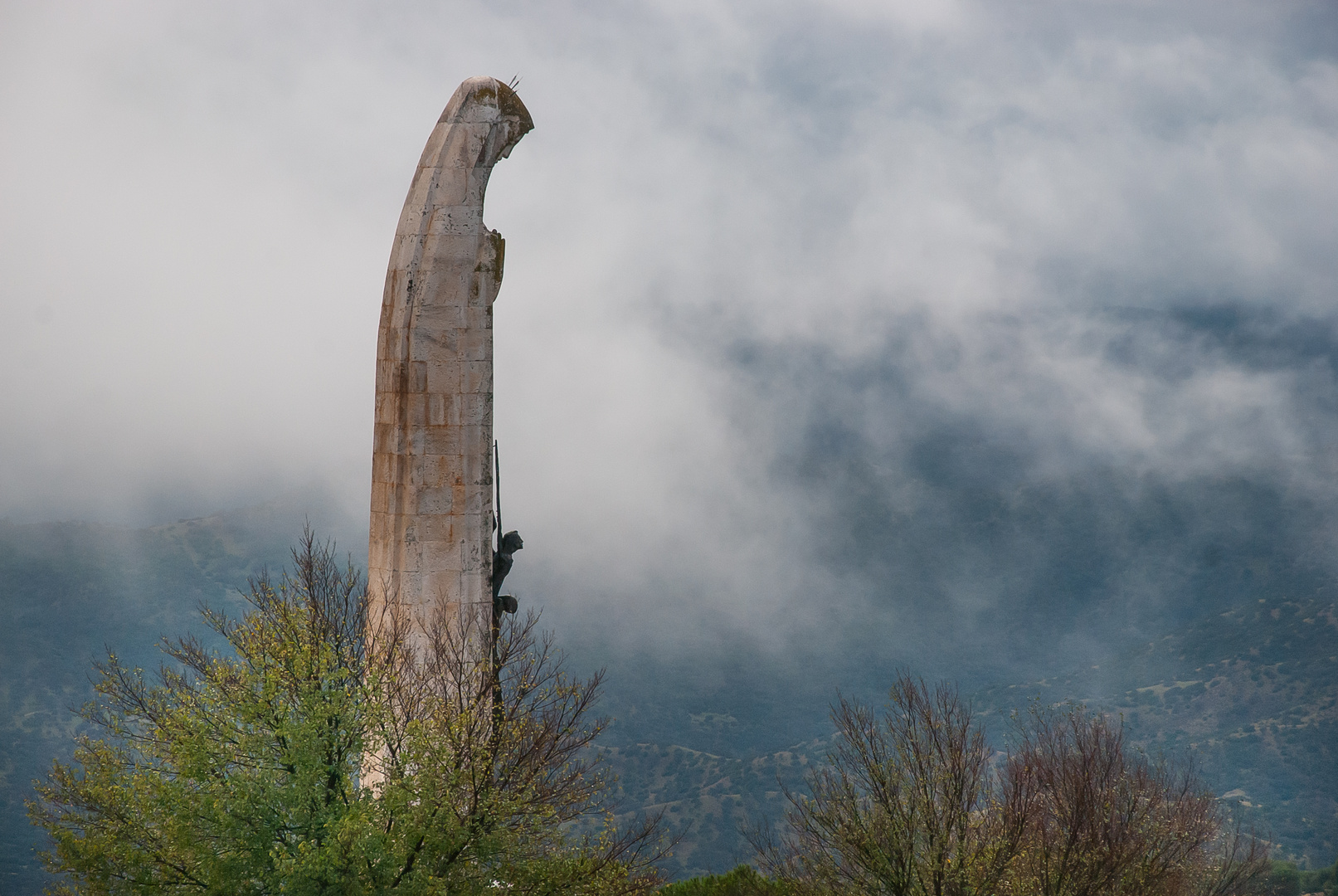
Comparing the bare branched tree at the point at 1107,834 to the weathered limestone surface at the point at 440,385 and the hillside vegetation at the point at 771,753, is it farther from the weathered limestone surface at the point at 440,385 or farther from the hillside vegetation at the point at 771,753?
the hillside vegetation at the point at 771,753

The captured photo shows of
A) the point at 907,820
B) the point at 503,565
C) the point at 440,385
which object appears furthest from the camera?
the point at 907,820

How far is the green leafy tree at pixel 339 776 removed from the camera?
1373 cm

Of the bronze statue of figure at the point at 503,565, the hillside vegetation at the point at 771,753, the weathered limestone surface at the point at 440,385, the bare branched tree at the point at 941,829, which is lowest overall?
the bare branched tree at the point at 941,829

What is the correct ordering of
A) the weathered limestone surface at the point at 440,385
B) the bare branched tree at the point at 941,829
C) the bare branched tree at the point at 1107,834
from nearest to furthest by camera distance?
1. the weathered limestone surface at the point at 440,385
2. the bare branched tree at the point at 941,829
3. the bare branched tree at the point at 1107,834

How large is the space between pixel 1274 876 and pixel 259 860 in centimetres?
5138

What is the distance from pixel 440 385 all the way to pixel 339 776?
5.04 meters

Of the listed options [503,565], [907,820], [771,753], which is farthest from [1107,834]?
[771,753]

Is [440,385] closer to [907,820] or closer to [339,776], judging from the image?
[339,776]

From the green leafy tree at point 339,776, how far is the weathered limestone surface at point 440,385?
651 mm

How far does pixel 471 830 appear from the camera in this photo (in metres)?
14.3

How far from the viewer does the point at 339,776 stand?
14461 mm

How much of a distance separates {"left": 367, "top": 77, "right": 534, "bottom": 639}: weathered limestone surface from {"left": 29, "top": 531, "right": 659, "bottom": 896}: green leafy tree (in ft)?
2.13

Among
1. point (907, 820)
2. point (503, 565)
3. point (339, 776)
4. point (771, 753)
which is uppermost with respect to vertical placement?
point (771, 753)

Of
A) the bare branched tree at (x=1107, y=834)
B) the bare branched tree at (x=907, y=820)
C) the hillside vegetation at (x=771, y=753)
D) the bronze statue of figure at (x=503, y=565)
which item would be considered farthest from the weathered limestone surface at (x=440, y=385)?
the hillside vegetation at (x=771, y=753)
